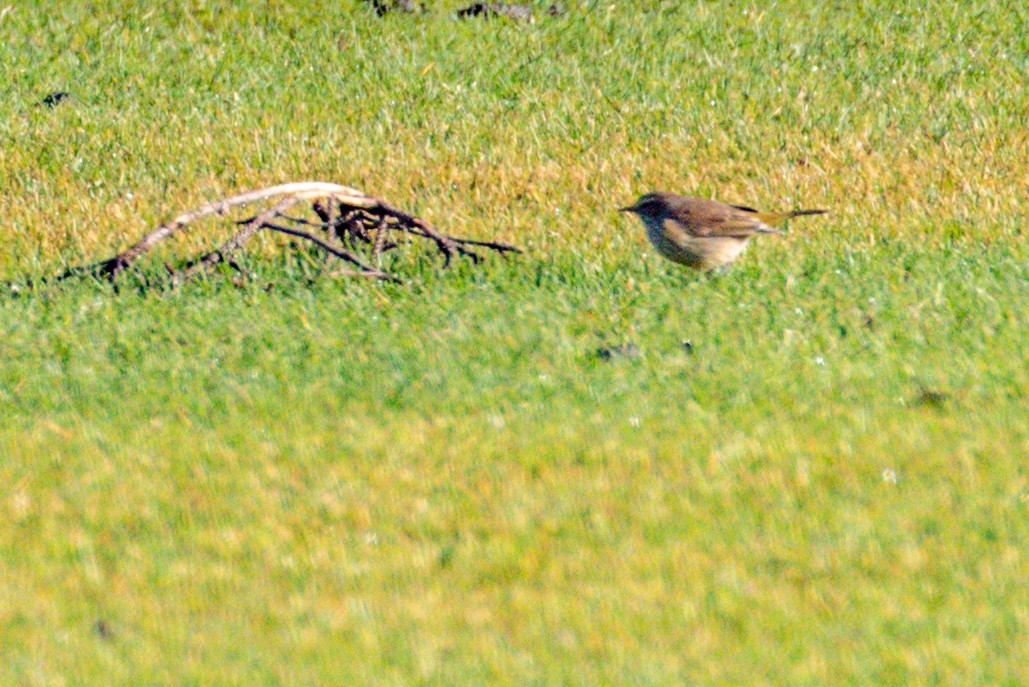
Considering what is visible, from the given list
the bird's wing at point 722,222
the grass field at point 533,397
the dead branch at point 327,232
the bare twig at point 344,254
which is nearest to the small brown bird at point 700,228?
the bird's wing at point 722,222

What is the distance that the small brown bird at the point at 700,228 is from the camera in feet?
27.5

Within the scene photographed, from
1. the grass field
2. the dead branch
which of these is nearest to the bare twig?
the dead branch

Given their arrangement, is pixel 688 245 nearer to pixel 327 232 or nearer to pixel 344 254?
pixel 344 254

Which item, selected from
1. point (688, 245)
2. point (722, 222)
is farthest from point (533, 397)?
point (722, 222)

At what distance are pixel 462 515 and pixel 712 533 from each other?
93 cm

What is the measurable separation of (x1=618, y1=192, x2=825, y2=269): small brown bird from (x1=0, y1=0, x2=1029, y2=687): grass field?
181 mm

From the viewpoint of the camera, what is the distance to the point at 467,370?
7195 mm

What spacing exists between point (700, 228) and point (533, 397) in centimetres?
196

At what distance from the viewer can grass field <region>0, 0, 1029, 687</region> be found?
4.59 meters

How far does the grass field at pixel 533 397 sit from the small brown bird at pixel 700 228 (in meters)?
0.18

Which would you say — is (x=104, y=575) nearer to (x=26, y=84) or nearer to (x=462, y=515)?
(x=462, y=515)

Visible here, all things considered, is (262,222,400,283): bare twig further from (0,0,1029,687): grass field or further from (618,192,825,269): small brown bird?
(618,192,825,269): small brown bird

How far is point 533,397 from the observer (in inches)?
270

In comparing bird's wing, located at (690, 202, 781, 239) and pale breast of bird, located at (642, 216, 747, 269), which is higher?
bird's wing, located at (690, 202, 781, 239)
